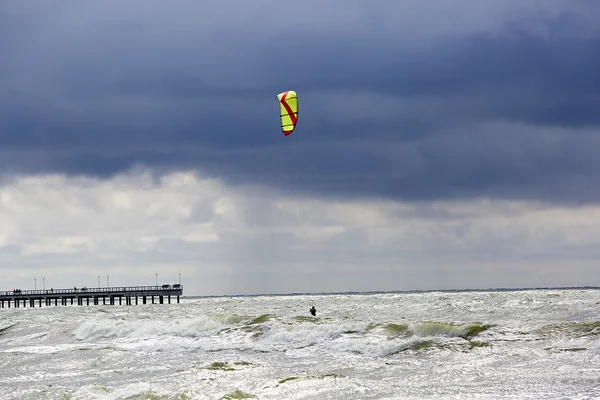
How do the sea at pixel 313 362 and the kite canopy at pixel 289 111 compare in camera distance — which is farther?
the kite canopy at pixel 289 111

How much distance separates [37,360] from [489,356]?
661 inches

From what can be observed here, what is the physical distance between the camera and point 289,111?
3791 cm

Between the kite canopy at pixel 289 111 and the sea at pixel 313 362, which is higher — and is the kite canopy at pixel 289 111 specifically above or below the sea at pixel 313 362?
above

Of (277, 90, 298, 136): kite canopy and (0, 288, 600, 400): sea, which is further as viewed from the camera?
(277, 90, 298, 136): kite canopy

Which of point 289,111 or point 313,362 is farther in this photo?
point 289,111

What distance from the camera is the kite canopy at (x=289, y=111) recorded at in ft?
122

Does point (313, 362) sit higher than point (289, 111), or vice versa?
point (289, 111)

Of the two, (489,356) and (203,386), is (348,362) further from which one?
(203,386)

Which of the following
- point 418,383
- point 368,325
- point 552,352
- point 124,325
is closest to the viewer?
point 418,383

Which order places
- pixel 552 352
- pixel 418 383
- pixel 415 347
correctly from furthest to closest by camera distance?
pixel 415 347 < pixel 552 352 < pixel 418 383

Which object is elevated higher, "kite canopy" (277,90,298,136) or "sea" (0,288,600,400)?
"kite canopy" (277,90,298,136)

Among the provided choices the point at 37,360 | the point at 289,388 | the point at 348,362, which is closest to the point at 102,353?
the point at 37,360

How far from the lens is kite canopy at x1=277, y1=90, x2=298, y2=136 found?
1469 inches

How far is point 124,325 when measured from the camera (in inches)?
1684
